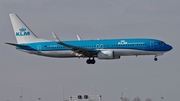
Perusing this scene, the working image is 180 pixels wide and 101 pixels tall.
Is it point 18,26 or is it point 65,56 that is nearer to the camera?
point 65,56

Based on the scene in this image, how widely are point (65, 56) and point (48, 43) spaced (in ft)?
13.5

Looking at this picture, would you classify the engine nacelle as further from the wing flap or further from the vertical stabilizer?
the vertical stabilizer

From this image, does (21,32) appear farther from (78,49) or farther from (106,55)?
(106,55)

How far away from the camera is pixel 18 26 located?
130625mm

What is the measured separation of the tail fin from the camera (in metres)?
126

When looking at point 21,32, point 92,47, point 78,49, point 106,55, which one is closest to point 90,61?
point 92,47

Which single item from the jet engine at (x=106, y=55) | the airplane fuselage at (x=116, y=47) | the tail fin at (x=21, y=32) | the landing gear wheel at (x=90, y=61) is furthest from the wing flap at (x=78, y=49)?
the tail fin at (x=21, y=32)

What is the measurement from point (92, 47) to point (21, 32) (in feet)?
59.6

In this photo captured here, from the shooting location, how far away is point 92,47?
11831 centimetres

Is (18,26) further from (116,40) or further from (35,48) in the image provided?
(116,40)

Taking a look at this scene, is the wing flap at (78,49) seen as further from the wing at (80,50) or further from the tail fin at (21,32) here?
the tail fin at (21,32)

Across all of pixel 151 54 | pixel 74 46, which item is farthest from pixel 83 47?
pixel 151 54

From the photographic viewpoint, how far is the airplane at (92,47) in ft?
377

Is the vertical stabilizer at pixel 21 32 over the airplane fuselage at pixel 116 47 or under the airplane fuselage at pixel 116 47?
over
